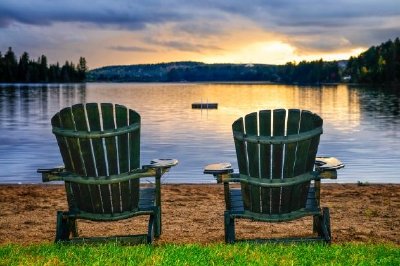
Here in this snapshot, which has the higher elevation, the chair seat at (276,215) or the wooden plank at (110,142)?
the wooden plank at (110,142)

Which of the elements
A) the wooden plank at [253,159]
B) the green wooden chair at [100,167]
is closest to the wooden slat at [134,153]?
the green wooden chair at [100,167]

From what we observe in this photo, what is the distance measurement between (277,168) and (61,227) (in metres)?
2.47

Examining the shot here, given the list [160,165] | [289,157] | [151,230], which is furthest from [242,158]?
[151,230]

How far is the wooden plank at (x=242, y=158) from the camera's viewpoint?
651 centimetres

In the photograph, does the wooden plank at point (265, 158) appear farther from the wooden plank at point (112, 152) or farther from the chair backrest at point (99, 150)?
the wooden plank at point (112, 152)

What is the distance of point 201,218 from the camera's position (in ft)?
29.7

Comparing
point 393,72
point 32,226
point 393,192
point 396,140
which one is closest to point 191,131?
point 396,140

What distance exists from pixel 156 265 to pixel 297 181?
1888 millimetres

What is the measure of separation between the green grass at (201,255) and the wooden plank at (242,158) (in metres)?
0.51

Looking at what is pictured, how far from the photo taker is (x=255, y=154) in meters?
6.43

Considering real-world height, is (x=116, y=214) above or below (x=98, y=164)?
below

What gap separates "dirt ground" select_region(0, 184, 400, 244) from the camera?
7980mm

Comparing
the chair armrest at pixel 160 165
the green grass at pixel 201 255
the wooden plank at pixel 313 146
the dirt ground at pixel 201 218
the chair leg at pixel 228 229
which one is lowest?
the dirt ground at pixel 201 218

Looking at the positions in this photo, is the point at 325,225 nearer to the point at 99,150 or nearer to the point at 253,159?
the point at 253,159
